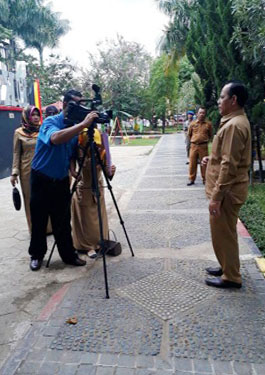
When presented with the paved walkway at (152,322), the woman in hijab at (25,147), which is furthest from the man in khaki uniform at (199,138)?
the woman in hijab at (25,147)

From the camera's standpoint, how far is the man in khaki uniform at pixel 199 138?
24.5 ft

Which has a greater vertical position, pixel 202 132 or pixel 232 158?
pixel 202 132

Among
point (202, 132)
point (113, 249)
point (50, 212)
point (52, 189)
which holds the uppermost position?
point (202, 132)

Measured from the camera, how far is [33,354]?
230 cm

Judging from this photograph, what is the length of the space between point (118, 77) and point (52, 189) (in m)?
28.6

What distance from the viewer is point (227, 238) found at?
2.96 metres

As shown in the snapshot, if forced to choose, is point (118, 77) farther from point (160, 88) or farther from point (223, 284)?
point (223, 284)

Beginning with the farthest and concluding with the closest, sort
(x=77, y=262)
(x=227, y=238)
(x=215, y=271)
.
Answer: (x=77, y=262), (x=215, y=271), (x=227, y=238)

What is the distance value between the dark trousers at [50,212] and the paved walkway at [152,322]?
0.83ft

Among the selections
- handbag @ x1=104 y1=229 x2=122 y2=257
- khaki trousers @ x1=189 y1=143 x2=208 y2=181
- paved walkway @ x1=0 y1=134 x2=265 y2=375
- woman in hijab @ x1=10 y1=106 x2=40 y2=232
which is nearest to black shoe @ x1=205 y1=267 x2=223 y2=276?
paved walkway @ x1=0 y1=134 x2=265 y2=375

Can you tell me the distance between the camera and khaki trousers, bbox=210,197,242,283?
2887 millimetres

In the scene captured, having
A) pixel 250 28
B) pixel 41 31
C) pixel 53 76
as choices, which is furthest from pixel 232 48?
pixel 41 31

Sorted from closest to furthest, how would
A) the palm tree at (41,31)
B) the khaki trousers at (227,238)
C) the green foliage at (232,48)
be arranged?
the khaki trousers at (227,238), the green foliage at (232,48), the palm tree at (41,31)

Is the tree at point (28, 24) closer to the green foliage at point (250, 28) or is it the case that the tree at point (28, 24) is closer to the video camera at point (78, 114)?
the green foliage at point (250, 28)
